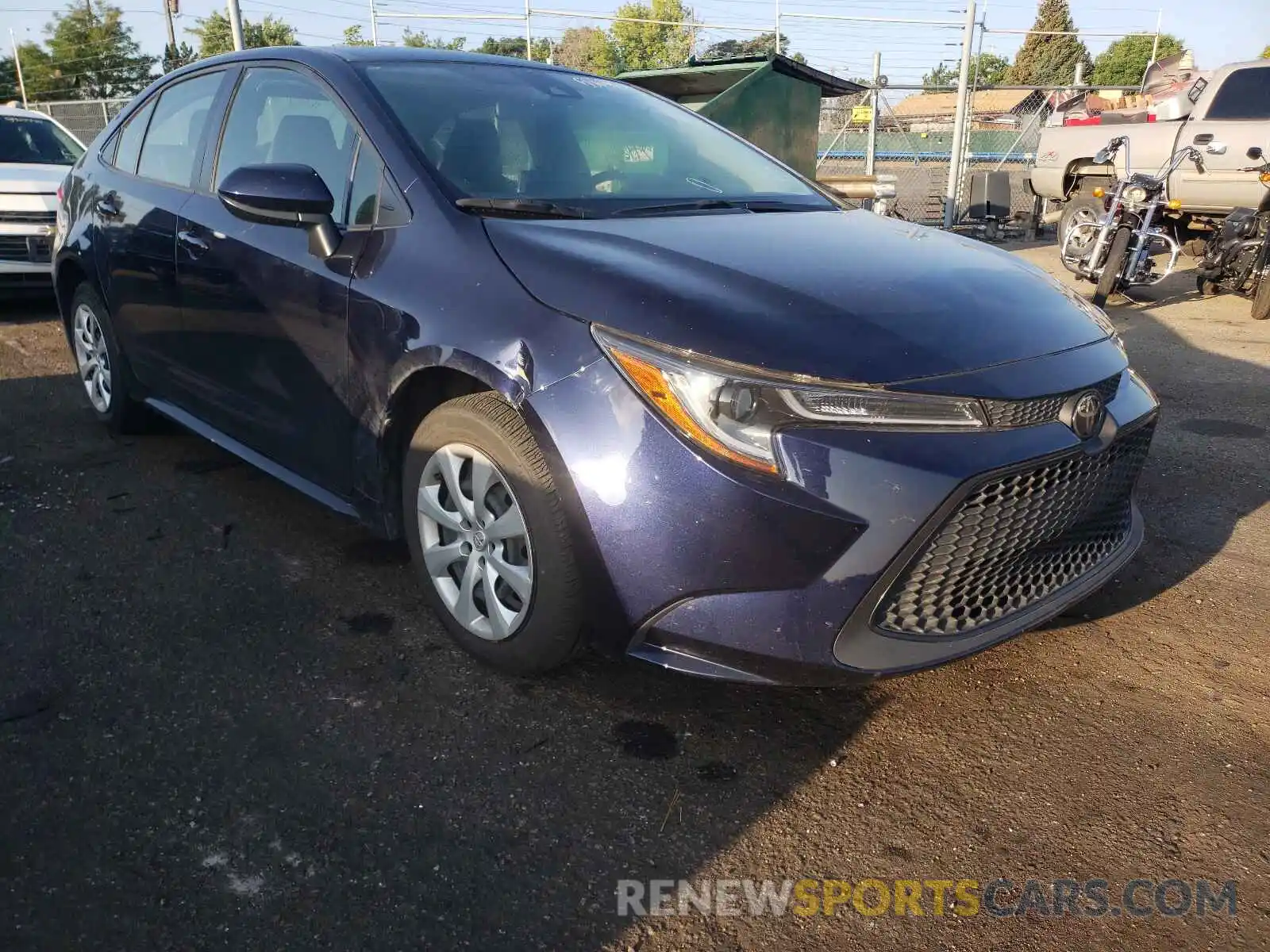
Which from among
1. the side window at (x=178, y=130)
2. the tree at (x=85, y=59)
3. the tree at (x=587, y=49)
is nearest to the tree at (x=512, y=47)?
the tree at (x=587, y=49)

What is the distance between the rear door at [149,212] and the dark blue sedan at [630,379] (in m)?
0.15

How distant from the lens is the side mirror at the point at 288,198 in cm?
279

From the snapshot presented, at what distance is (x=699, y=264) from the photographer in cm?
249

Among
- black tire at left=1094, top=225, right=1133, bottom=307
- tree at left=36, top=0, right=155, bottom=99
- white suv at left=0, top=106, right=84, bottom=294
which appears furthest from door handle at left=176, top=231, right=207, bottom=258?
tree at left=36, top=0, right=155, bottom=99

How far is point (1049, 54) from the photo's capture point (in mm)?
66688

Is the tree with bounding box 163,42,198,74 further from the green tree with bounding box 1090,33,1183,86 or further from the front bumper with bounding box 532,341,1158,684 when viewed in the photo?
the green tree with bounding box 1090,33,1183,86

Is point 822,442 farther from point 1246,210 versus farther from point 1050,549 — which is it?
point 1246,210

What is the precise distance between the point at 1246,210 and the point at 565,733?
9009mm

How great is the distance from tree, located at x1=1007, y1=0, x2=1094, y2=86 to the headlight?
66026 mm

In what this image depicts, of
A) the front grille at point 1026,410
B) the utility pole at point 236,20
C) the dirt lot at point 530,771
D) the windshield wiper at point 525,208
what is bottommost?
the dirt lot at point 530,771

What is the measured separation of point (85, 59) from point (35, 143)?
158 ft

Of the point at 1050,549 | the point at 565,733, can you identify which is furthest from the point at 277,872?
the point at 1050,549

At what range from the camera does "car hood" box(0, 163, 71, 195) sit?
25.8 ft

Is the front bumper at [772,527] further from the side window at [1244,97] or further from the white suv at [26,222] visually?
the side window at [1244,97]
